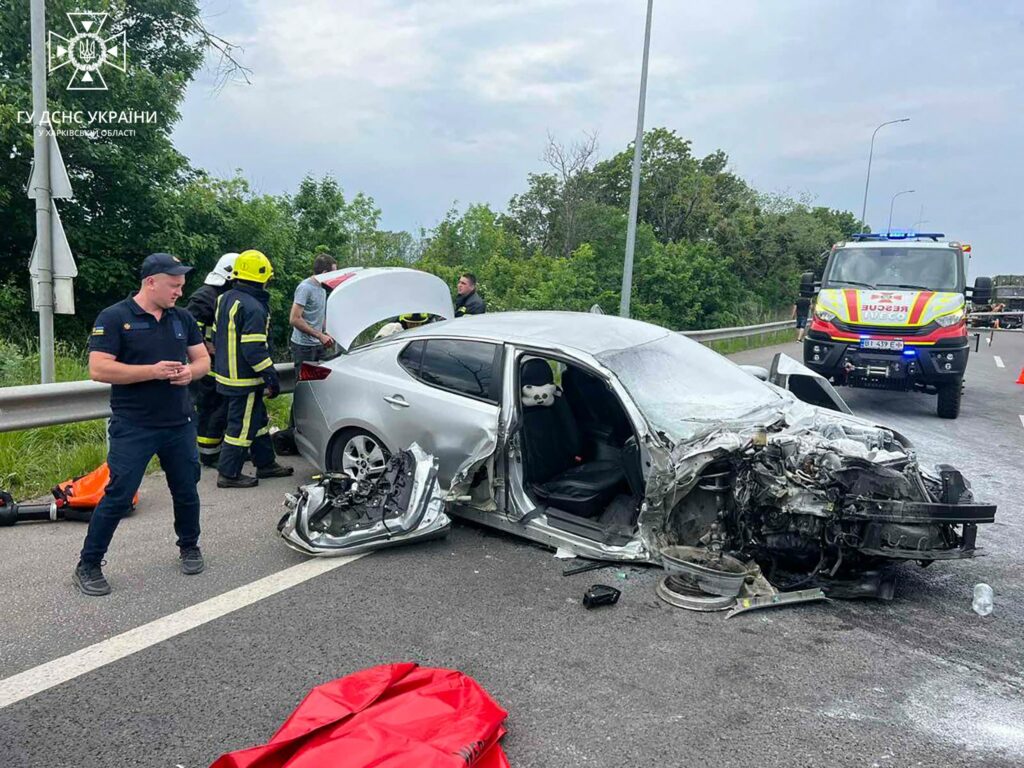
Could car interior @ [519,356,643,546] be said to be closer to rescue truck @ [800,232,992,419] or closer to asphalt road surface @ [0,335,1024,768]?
asphalt road surface @ [0,335,1024,768]

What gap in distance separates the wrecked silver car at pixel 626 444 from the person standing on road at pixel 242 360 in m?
0.35

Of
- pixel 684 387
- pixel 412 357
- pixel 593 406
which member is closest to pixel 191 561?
pixel 412 357

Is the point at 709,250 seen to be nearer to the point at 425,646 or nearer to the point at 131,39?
the point at 131,39

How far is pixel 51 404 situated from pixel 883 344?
27.9 ft

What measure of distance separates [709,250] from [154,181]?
1656 cm

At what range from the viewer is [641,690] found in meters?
2.87

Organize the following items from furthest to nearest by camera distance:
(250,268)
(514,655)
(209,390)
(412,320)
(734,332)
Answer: (734,332) < (412,320) < (209,390) < (250,268) < (514,655)

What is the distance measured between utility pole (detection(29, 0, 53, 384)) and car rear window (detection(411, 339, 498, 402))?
3.65 meters

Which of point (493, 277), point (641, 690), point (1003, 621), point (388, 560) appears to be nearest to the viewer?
point (641, 690)

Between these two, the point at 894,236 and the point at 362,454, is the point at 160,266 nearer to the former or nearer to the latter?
the point at 362,454

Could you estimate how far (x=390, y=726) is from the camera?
2.37 meters

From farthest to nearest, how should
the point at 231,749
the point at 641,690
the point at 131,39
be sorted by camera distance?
the point at 131,39
the point at 641,690
the point at 231,749

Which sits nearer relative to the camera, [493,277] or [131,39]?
[131,39]

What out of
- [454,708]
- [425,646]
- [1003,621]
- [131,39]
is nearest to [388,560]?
[425,646]
